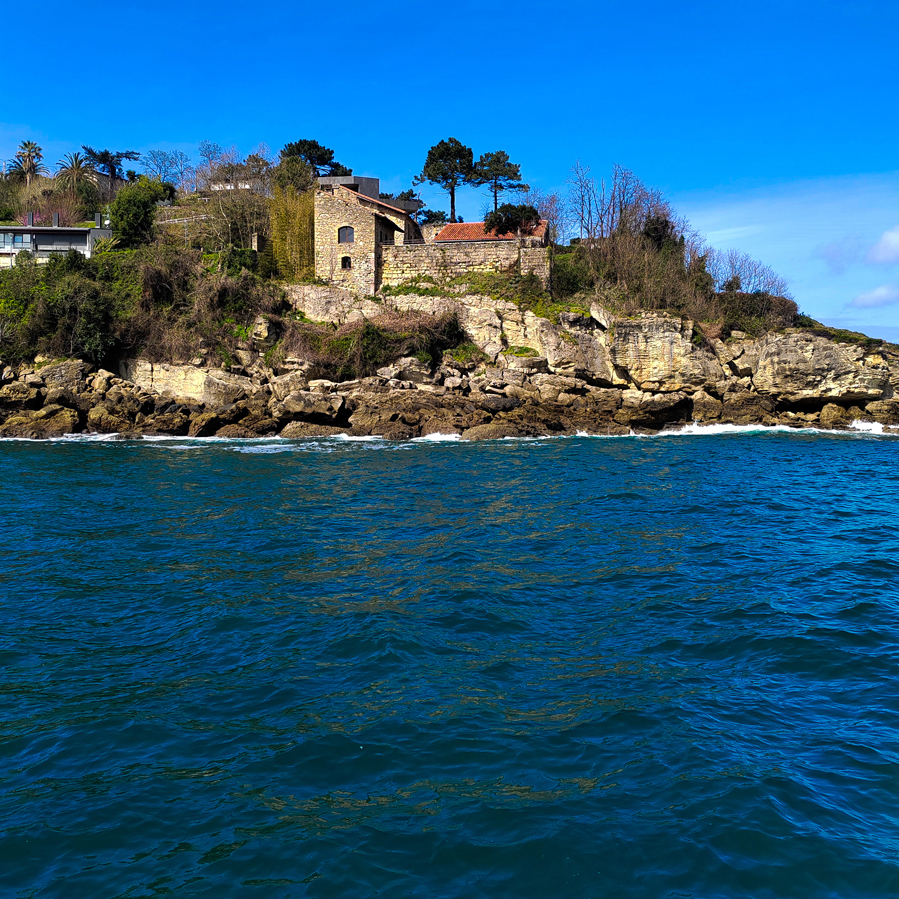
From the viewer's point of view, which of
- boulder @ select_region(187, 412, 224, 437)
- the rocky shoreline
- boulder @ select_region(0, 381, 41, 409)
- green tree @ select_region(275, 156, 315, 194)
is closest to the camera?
boulder @ select_region(187, 412, 224, 437)

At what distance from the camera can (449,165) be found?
49188 mm

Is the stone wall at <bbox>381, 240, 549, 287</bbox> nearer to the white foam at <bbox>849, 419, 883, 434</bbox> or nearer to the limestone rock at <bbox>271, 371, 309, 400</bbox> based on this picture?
the limestone rock at <bbox>271, 371, 309, 400</bbox>

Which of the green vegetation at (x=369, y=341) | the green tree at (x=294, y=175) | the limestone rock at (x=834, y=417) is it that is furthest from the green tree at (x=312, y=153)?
the limestone rock at (x=834, y=417)

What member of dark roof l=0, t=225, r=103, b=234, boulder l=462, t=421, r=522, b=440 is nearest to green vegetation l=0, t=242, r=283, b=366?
dark roof l=0, t=225, r=103, b=234

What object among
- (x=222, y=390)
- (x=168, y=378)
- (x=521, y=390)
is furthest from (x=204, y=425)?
(x=521, y=390)

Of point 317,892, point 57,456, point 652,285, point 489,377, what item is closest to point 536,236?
point 652,285

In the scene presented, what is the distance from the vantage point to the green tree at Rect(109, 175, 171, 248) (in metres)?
44.7

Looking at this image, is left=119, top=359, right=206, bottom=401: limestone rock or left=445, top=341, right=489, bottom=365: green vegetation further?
left=445, top=341, right=489, bottom=365: green vegetation

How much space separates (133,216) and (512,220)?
2411 cm

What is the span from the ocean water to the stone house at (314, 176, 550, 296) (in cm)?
2840

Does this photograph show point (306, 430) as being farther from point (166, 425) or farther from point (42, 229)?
point (42, 229)

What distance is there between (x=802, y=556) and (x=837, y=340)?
87.2 ft

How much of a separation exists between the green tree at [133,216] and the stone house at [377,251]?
1142 cm

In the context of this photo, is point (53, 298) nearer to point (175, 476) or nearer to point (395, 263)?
point (395, 263)
